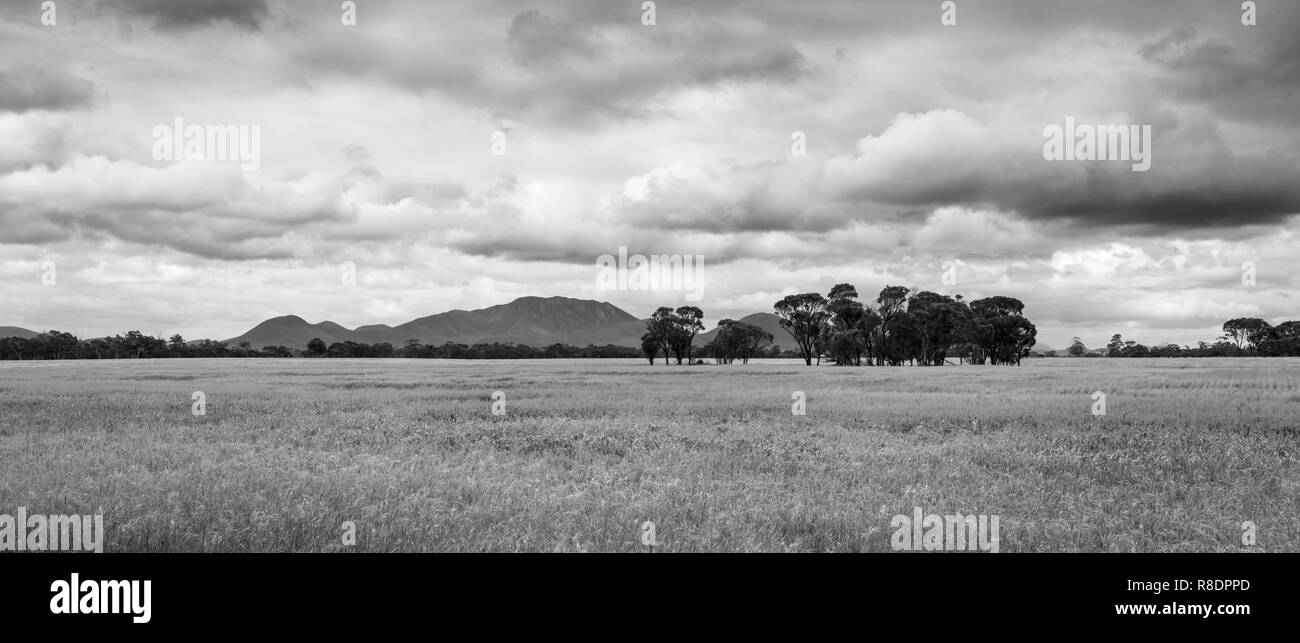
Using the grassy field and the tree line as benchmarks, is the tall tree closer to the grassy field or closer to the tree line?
the tree line

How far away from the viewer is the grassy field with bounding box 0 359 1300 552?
10578mm

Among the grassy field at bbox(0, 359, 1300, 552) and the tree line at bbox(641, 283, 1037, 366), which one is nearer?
the grassy field at bbox(0, 359, 1300, 552)

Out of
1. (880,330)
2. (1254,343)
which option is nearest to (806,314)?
(880,330)

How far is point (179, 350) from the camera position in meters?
146

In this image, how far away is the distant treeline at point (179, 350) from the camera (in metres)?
137

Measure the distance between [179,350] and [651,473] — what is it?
543ft

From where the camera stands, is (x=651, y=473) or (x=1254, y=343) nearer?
(x=651, y=473)

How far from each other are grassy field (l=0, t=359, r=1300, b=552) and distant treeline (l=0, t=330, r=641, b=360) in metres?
126

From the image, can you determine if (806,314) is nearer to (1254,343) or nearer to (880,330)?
(880,330)

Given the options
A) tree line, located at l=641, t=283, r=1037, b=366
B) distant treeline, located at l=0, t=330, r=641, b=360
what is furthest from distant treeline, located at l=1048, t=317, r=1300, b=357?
distant treeline, located at l=0, t=330, r=641, b=360
